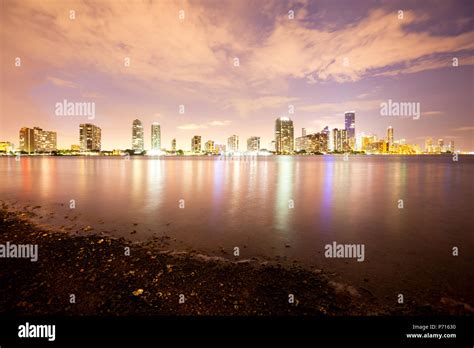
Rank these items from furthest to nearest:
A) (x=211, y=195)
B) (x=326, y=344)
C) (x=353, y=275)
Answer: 1. (x=211, y=195)
2. (x=353, y=275)
3. (x=326, y=344)

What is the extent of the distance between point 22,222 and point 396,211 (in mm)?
29600

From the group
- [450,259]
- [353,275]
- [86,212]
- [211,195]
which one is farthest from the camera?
[211,195]

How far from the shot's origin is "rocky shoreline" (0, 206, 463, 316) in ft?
24.4

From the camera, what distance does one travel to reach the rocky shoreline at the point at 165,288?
7445 mm

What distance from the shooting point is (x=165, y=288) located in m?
8.44

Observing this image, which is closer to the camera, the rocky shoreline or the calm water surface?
the rocky shoreline

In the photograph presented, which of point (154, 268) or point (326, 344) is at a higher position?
point (154, 268)

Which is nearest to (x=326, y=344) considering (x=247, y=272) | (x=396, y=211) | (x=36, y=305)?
(x=247, y=272)

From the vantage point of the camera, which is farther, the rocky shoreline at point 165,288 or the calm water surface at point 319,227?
the calm water surface at point 319,227

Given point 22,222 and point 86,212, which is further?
point 86,212

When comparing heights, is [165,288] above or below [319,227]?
above

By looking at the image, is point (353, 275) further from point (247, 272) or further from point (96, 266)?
point (96, 266)

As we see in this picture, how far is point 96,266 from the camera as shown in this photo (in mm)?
10047

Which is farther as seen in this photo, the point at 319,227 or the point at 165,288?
the point at 319,227
